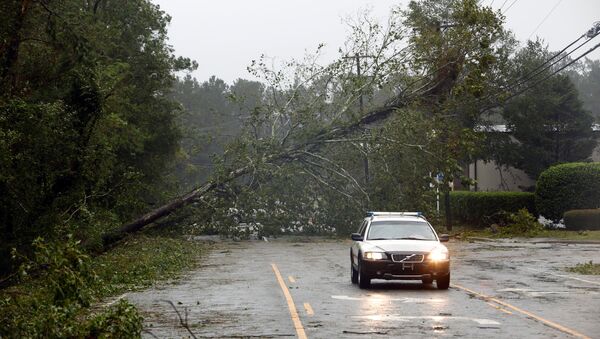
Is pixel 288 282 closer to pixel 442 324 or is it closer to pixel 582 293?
pixel 582 293

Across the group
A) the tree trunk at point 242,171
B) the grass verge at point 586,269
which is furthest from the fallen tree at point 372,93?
the grass verge at point 586,269

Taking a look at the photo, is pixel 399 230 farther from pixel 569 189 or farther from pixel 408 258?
pixel 569 189

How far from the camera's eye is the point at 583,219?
4716 cm

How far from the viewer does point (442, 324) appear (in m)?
13.7

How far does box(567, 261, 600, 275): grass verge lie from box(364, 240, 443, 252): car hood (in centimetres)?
670

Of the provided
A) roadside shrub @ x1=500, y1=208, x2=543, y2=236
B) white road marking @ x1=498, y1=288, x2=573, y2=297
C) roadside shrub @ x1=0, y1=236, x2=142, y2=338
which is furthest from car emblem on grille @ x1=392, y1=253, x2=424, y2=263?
roadside shrub @ x1=500, y1=208, x2=543, y2=236

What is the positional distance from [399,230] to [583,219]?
28.8 meters

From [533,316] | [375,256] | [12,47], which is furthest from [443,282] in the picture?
[12,47]

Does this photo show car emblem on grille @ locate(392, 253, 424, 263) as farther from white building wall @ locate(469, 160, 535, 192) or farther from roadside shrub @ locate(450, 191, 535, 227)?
white building wall @ locate(469, 160, 535, 192)

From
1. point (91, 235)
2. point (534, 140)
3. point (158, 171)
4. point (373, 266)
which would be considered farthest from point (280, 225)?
point (534, 140)

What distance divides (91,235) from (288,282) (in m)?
5.74

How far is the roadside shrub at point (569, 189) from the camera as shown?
48.3 m

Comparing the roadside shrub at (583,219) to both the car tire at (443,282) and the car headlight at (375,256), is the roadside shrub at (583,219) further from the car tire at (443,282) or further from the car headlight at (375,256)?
the car headlight at (375,256)

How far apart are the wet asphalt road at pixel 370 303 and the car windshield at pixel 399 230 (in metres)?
1.09
